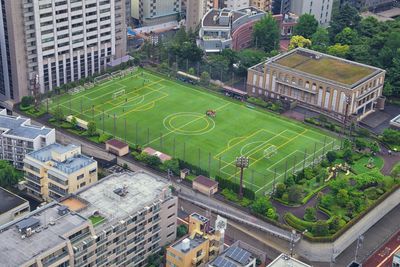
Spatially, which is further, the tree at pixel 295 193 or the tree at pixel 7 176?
the tree at pixel 7 176

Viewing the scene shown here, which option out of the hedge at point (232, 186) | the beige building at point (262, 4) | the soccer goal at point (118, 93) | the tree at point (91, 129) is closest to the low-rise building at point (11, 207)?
the tree at point (91, 129)

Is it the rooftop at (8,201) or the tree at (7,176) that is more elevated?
the rooftop at (8,201)

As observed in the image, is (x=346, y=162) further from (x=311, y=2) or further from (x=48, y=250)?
(x=311, y=2)

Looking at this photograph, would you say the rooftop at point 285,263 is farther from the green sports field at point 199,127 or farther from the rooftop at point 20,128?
the rooftop at point 20,128

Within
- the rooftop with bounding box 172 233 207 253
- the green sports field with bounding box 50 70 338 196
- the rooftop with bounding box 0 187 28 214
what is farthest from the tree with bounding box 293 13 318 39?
the rooftop with bounding box 172 233 207 253

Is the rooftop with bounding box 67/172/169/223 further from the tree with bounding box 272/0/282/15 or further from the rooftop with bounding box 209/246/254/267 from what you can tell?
the tree with bounding box 272/0/282/15

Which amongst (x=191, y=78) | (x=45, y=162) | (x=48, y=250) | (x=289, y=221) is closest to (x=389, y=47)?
(x=191, y=78)
